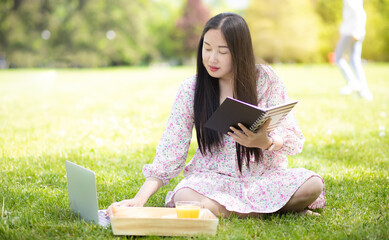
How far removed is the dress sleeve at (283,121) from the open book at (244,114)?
0.31 metres

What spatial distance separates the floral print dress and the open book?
0.41m

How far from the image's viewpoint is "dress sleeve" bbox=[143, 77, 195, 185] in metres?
2.89

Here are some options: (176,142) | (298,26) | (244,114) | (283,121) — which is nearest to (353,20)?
(283,121)

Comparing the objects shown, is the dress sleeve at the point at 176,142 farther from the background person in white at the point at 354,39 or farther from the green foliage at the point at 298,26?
the green foliage at the point at 298,26

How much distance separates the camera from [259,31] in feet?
131

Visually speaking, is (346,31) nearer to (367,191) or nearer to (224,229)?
(367,191)

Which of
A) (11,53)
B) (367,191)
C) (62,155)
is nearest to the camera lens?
(367,191)

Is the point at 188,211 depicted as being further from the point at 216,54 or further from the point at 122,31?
the point at 122,31

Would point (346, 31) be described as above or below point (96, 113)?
above

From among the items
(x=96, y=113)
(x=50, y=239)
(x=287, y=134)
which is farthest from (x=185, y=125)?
(x=96, y=113)

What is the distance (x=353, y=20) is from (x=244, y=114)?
7.24m

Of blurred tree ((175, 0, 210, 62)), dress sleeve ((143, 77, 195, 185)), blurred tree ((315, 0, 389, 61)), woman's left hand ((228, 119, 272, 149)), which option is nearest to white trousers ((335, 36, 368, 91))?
dress sleeve ((143, 77, 195, 185))

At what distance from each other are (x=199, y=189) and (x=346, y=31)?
716 centimetres

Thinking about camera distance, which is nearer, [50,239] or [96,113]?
[50,239]
